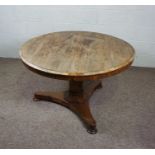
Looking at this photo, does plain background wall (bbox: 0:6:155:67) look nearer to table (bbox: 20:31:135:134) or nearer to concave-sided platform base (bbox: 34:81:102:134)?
table (bbox: 20:31:135:134)

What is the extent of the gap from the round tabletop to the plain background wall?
1.79 feet

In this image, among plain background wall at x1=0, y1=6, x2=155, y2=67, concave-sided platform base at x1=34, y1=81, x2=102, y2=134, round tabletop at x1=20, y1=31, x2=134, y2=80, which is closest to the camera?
round tabletop at x1=20, y1=31, x2=134, y2=80

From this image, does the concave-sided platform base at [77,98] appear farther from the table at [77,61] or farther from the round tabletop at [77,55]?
the round tabletop at [77,55]

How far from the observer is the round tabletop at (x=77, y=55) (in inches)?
55.4

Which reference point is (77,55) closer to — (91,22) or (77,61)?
(77,61)

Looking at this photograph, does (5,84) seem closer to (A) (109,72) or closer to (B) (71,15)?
(B) (71,15)

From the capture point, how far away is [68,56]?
158cm

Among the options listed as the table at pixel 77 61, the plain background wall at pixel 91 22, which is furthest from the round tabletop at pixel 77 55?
the plain background wall at pixel 91 22

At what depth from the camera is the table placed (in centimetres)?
141

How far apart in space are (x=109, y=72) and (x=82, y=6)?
1.23 meters

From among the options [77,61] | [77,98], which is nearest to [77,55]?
[77,61]

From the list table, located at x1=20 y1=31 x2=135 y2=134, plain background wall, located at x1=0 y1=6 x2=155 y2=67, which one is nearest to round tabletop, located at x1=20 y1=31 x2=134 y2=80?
table, located at x1=20 y1=31 x2=135 y2=134

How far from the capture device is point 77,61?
59.6 inches

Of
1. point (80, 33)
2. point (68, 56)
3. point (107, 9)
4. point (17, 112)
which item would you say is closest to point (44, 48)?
point (68, 56)
